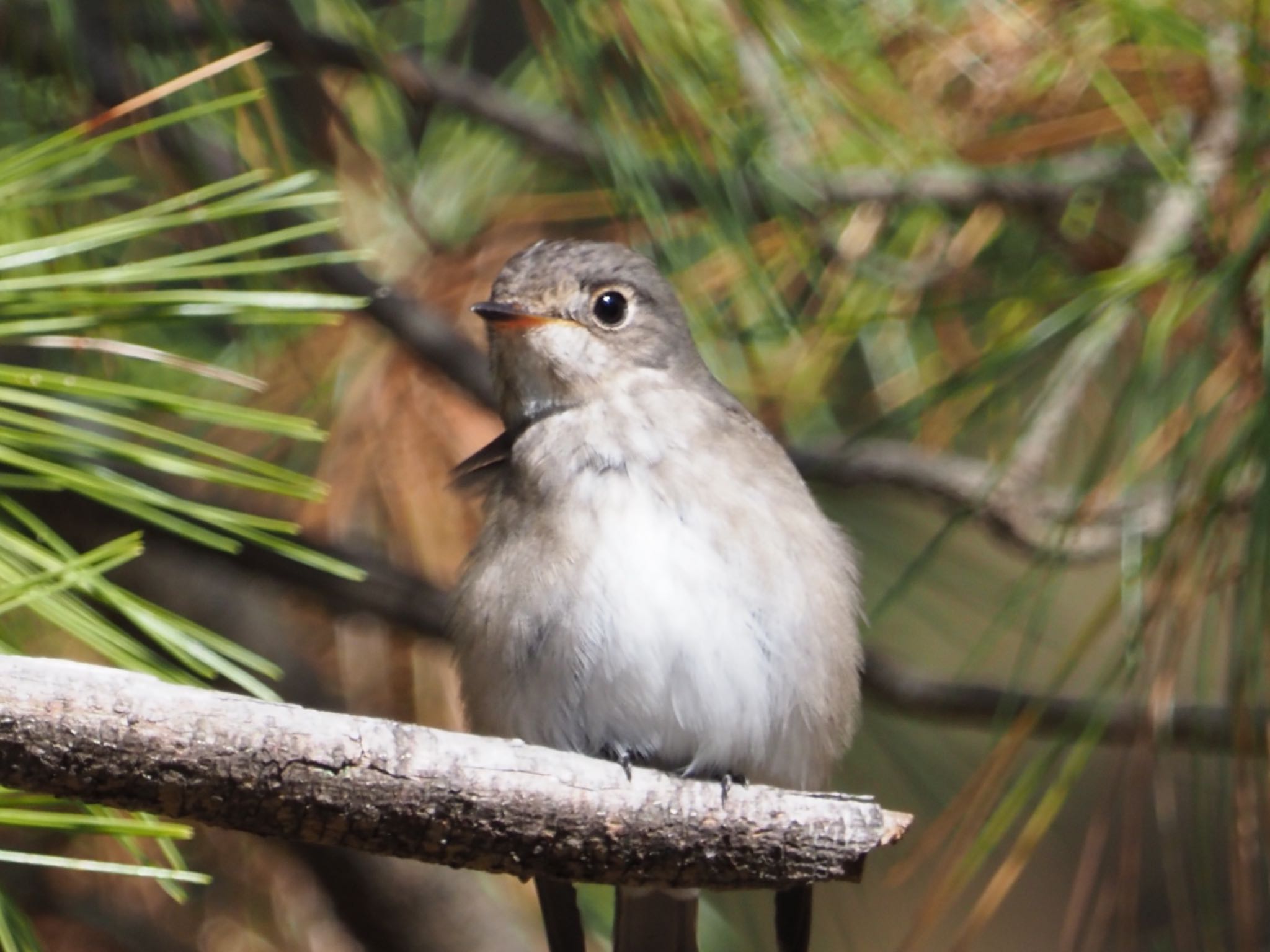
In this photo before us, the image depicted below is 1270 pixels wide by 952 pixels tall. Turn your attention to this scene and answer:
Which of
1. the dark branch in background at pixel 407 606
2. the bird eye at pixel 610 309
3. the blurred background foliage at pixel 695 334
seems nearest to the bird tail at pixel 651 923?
the blurred background foliage at pixel 695 334

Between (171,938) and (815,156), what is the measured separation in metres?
2.09

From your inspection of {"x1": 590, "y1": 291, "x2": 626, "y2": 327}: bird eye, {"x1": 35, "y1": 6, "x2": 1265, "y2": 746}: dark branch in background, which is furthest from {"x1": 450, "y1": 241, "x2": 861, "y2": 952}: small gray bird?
{"x1": 35, "y1": 6, "x2": 1265, "y2": 746}: dark branch in background

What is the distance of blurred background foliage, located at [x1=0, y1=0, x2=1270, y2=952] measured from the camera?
7.15 feet

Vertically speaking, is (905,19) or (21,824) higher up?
(905,19)

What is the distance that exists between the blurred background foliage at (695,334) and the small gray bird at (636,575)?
0.20m

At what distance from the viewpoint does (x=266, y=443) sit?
3.71 metres

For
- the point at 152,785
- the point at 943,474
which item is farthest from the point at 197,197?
the point at 943,474

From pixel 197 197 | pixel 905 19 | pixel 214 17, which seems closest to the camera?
pixel 197 197

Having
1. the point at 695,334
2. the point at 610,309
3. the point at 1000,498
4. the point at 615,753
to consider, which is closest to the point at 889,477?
the point at 1000,498

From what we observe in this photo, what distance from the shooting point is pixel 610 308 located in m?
3.17

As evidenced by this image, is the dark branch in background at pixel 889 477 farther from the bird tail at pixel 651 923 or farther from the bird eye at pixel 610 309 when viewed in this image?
the bird tail at pixel 651 923

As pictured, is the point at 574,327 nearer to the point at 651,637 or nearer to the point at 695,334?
the point at 695,334

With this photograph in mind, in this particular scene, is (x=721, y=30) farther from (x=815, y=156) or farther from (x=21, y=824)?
(x=21, y=824)

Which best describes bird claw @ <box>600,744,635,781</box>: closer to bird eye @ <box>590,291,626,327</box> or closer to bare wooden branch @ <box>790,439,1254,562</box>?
bare wooden branch @ <box>790,439,1254,562</box>
